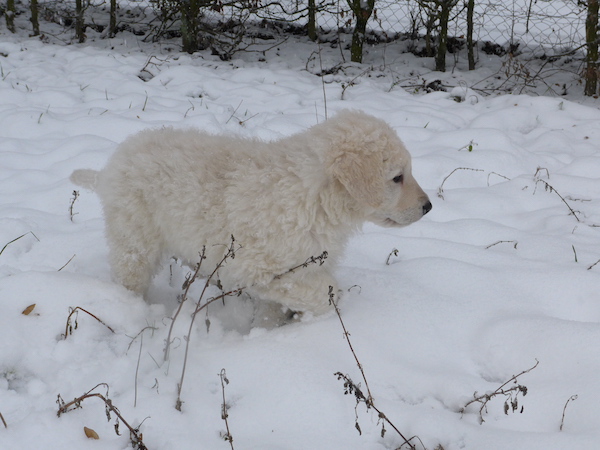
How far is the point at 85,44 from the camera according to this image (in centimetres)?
817

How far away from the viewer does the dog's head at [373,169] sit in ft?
8.64

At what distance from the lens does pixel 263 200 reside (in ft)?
8.86

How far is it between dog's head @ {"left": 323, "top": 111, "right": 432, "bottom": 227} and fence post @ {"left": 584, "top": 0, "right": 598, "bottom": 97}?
4.20 m

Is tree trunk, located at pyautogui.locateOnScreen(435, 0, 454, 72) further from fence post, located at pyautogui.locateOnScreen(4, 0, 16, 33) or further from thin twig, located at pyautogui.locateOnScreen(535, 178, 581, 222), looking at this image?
fence post, located at pyautogui.locateOnScreen(4, 0, 16, 33)

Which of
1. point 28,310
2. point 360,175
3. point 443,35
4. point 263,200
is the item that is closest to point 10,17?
point 443,35

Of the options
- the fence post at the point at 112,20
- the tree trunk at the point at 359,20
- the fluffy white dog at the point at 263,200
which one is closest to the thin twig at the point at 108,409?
the fluffy white dog at the point at 263,200

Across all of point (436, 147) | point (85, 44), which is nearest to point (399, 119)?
point (436, 147)

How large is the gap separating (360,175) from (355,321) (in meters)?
0.72

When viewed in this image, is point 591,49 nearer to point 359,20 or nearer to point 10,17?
point 359,20

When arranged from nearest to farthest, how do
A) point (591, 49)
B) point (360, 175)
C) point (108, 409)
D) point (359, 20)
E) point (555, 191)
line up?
point (108, 409) < point (360, 175) < point (555, 191) < point (591, 49) < point (359, 20)

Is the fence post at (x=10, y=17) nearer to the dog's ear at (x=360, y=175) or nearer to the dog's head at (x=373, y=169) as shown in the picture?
the dog's head at (x=373, y=169)

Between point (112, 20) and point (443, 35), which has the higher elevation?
point (112, 20)

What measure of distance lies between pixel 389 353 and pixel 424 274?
2.44ft

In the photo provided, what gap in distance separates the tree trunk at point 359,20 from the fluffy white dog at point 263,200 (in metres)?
4.89
